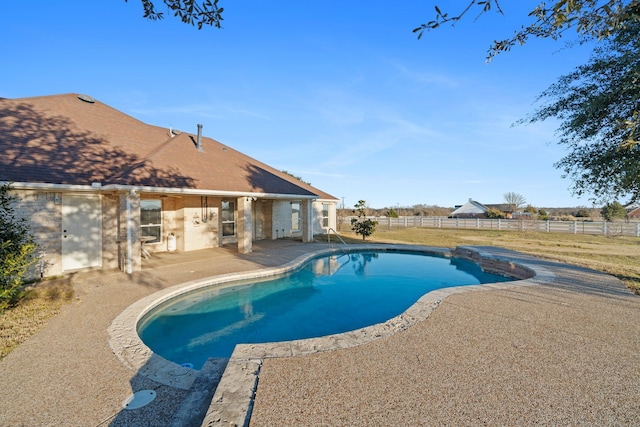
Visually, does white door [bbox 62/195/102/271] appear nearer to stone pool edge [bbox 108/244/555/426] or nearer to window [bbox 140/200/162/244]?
window [bbox 140/200/162/244]

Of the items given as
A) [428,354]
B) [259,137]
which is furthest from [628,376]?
[259,137]

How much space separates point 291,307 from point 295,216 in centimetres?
1200

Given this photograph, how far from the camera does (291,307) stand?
8.01m

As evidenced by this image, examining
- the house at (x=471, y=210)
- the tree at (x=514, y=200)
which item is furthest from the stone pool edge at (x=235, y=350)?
the tree at (x=514, y=200)

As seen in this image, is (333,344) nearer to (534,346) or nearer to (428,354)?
(428,354)

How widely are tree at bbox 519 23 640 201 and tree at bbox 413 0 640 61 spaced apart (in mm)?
4581

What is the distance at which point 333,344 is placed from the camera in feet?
14.0

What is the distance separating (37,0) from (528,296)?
45.4 ft

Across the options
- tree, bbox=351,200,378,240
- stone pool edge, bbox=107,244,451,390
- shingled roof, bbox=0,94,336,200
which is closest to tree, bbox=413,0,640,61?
stone pool edge, bbox=107,244,451,390

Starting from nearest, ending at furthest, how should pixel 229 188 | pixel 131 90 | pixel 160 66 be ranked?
pixel 229 188 → pixel 160 66 → pixel 131 90

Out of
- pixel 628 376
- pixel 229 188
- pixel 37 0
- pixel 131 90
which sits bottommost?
pixel 628 376

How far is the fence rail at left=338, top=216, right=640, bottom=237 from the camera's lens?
24.5 meters

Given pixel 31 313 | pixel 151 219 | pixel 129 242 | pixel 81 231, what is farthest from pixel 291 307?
pixel 151 219

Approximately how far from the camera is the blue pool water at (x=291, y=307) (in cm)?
597
